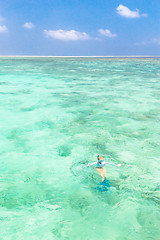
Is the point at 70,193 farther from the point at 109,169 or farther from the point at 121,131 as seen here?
the point at 121,131

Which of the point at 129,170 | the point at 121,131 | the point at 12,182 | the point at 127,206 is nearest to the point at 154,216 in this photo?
the point at 127,206

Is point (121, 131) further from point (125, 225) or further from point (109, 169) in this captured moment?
point (125, 225)

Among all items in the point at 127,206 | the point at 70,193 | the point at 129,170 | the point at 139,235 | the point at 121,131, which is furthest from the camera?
the point at 121,131

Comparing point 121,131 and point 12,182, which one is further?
point 121,131

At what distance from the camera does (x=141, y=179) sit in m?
6.36

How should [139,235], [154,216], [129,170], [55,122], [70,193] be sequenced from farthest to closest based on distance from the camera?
[55,122] → [129,170] → [70,193] → [154,216] → [139,235]

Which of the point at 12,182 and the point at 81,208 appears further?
the point at 12,182

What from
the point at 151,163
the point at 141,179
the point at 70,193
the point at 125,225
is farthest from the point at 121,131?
the point at 125,225

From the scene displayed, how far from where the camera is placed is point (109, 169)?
6980 mm

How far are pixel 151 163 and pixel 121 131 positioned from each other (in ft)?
10.1

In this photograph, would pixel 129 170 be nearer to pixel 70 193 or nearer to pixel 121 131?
pixel 70 193

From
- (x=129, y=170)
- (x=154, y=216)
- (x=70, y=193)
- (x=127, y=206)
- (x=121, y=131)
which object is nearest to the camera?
(x=154, y=216)

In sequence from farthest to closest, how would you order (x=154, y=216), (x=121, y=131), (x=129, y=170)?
(x=121, y=131) < (x=129, y=170) < (x=154, y=216)

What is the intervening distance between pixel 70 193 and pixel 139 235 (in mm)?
A: 2034
